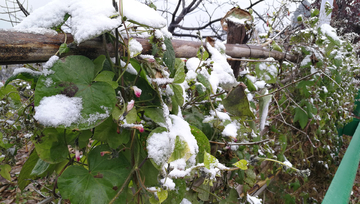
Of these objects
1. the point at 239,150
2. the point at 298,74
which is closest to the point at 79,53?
the point at 239,150

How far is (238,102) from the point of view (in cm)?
77

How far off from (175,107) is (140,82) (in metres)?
0.13

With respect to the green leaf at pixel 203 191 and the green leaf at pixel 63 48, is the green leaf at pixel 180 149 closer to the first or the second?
the green leaf at pixel 63 48

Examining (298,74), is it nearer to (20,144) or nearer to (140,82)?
(140,82)

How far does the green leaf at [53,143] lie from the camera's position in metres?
0.51

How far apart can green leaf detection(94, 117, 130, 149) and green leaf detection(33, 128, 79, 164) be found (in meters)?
0.07

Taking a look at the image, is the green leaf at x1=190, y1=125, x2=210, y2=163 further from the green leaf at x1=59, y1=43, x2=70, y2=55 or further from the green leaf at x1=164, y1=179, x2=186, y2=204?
the green leaf at x1=59, y1=43, x2=70, y2=55

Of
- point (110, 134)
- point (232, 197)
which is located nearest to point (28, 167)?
point (110, 134)

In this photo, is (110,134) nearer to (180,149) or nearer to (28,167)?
(180,149)

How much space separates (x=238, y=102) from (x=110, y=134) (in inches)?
18.0

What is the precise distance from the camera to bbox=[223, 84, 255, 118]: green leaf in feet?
2.49

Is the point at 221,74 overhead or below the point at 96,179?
overhead

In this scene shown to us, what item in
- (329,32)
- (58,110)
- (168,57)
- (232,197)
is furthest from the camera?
(329,32)

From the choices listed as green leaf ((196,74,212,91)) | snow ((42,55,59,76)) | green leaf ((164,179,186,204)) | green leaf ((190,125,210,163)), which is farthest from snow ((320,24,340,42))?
snow ((42,55,59,76))
